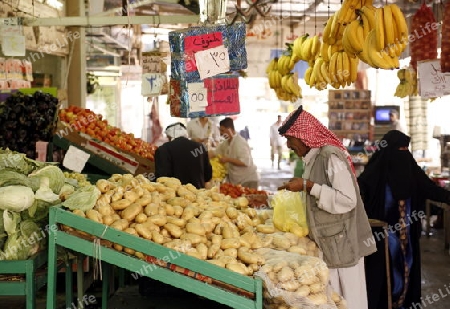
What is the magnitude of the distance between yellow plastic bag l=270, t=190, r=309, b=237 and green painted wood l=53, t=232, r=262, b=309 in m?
1.06

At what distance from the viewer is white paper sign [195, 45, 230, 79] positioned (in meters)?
4.50

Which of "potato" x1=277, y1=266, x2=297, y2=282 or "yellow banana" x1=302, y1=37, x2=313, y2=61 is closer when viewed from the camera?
"potato" x1=277, y1=266, x2=297, y2=282

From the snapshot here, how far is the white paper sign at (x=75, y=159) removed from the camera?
6.25 metres

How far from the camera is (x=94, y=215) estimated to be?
328 centimetres

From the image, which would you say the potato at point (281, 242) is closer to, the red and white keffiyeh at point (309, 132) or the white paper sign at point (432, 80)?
the red and white keffiyeh at point (309, 132)

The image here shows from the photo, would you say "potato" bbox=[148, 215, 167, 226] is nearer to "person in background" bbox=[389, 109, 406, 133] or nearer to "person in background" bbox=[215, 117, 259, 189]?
"person in background" bbox=[215, 117, 259, 189]

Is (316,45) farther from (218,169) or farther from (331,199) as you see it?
(331,199)

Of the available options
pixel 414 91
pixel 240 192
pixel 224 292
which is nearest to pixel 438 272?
pixel 240 192

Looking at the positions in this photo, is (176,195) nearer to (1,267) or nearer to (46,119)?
(1,267)

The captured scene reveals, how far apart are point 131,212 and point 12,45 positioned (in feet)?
13.3

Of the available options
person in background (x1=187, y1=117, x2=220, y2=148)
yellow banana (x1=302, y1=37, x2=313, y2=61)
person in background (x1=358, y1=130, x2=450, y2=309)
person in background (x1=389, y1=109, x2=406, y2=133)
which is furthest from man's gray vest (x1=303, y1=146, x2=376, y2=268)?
person in background (x1=389, y1=109, x2=406, y2=133)

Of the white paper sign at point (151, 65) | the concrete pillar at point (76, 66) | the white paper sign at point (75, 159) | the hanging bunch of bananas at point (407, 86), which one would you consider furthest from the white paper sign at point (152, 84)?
the hanging bunch of bananas at point (407, 86)

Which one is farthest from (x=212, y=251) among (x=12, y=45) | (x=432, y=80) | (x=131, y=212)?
(x=432, y=80)

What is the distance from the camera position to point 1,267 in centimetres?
335
